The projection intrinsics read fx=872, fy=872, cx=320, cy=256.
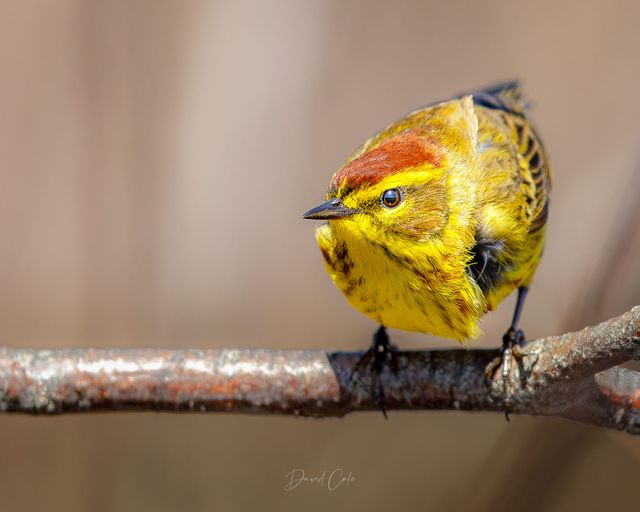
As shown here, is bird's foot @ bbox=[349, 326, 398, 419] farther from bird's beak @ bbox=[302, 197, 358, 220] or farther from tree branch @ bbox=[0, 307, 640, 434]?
bird's beak @ bbox=[302, 197, 358, 220]

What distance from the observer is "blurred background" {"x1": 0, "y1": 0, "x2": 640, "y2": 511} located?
630cm

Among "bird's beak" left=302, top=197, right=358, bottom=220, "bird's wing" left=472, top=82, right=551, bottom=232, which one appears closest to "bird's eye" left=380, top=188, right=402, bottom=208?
"bird's beak" left=302, top=197, right=358, bottom=220

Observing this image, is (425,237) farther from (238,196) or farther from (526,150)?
(238,196)

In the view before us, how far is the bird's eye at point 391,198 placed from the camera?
404 centimetres

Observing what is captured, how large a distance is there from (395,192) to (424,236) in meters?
0.26

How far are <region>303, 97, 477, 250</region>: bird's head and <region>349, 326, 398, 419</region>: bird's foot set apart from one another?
647mm

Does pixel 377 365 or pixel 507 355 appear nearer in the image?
pixel 507 355

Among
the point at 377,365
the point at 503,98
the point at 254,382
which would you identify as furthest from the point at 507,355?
the point at 503,98

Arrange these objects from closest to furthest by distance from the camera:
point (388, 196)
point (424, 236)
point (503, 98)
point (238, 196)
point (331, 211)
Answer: point (331, 211), point (388, 196), point (424, 236), point (503, 98), point (238, 196)

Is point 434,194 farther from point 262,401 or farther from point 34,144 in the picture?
point 34,144

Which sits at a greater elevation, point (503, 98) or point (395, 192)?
point (503, 98)

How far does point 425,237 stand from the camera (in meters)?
4.16

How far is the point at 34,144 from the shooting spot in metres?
7.91

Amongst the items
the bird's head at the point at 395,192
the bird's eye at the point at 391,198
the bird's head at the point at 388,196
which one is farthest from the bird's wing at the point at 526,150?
the bird's eye at the point at 391,198
